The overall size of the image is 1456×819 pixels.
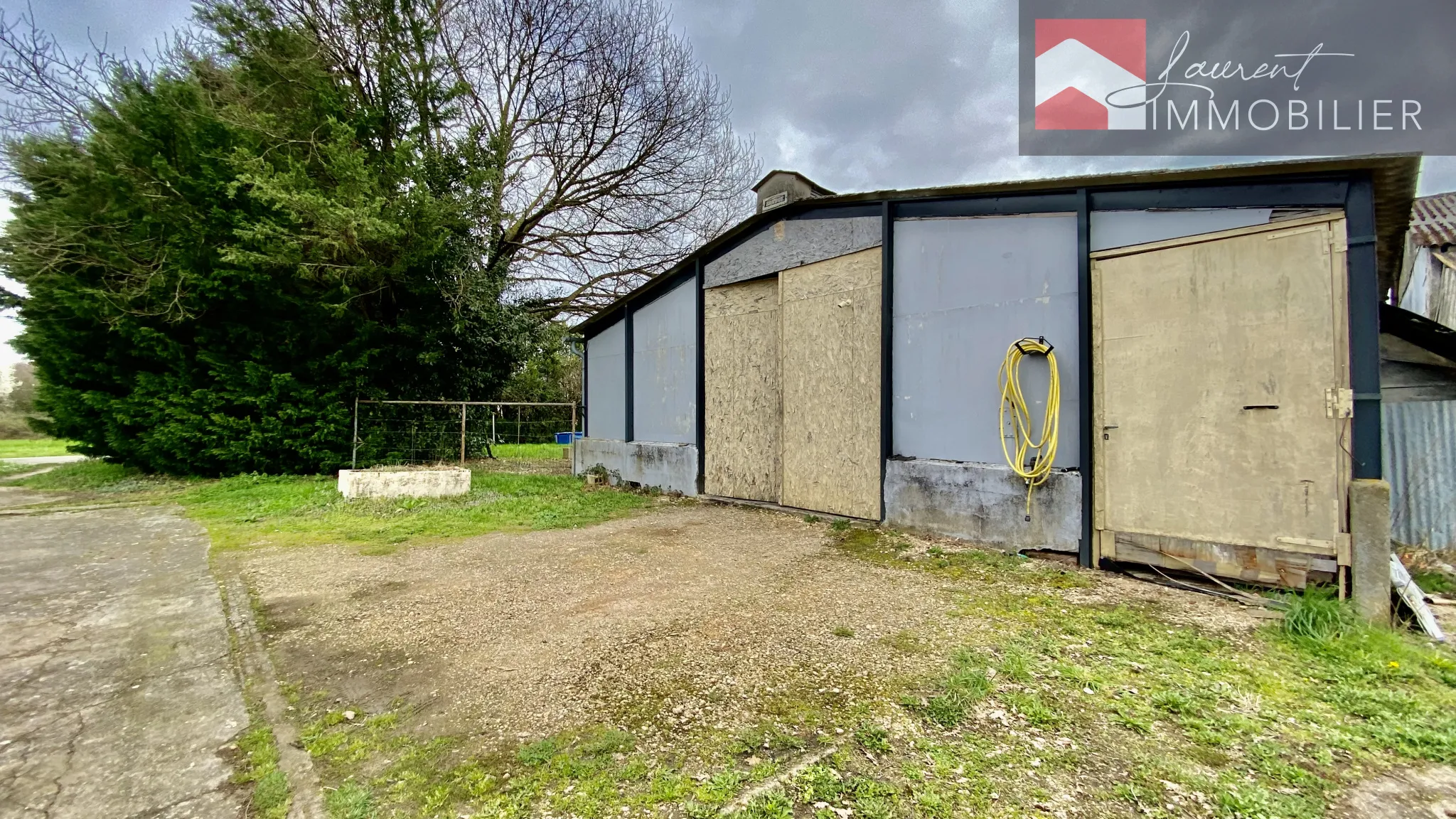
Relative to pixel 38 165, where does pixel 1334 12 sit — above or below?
below

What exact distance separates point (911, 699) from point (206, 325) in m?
13.0

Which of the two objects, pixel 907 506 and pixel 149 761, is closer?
pixel 149 761

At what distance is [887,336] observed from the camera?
18.4ft

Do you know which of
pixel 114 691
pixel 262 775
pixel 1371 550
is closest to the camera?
pixel 262 775

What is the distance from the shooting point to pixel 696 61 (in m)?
13.3

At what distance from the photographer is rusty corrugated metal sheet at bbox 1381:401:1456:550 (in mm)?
4609

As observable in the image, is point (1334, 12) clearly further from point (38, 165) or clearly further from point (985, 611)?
point (38, 165)

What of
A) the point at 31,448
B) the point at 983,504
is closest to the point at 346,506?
the point at 983,504

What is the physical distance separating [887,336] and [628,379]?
4990 mm

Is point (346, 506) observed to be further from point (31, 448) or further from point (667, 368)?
point (31, 448)

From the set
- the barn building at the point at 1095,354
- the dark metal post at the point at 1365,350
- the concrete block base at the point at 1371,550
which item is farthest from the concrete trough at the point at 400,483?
the dark metal post at the point at 1365,350

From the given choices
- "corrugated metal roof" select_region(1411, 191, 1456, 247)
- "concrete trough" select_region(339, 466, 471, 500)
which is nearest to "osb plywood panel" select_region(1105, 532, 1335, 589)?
"corrugated metal roof" select_region(1411, 191, 1456, 247)

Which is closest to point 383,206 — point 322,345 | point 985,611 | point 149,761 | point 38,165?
point 322,345

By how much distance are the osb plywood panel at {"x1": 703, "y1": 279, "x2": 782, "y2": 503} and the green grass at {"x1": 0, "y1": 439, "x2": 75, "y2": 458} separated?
57.1ft
